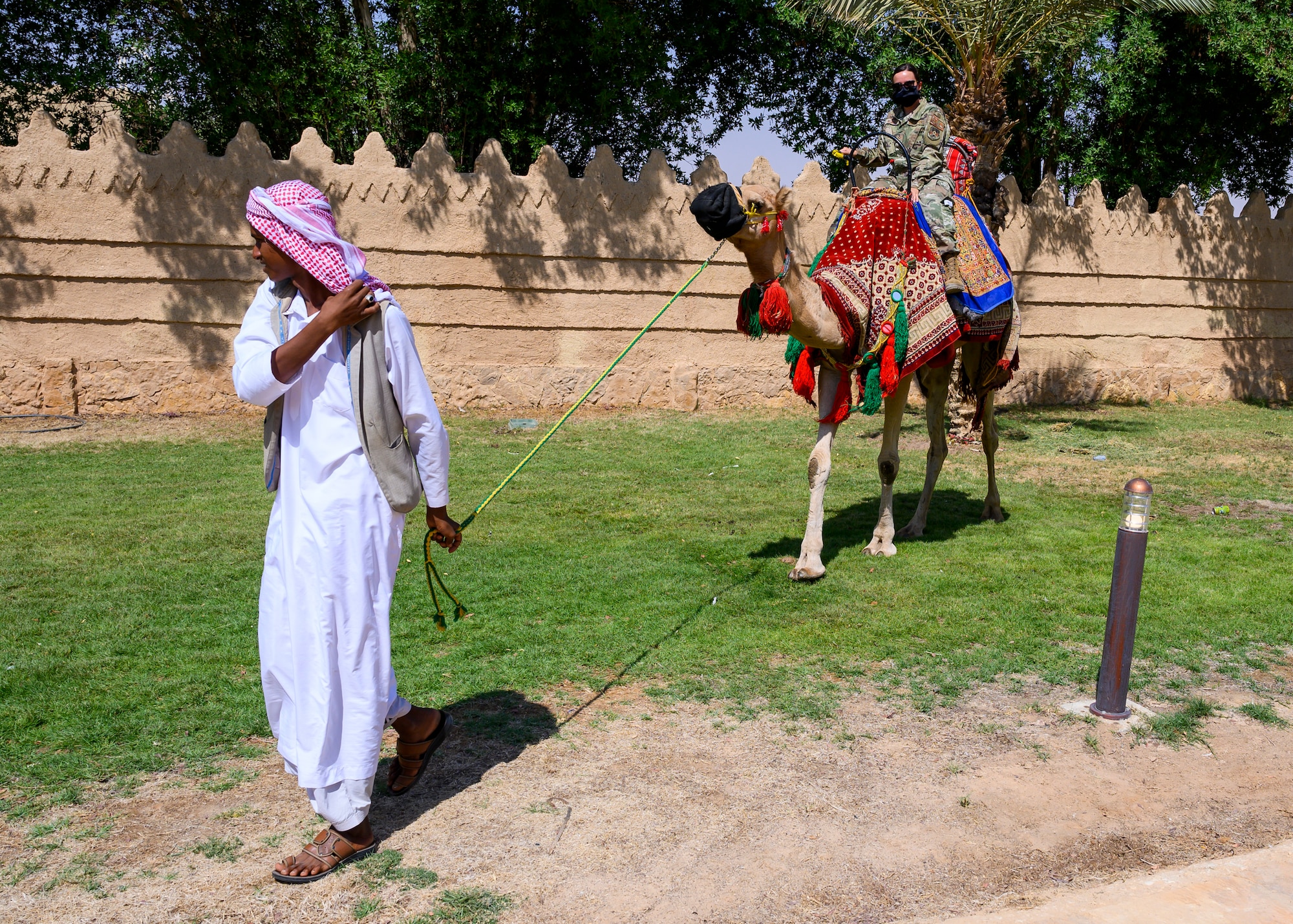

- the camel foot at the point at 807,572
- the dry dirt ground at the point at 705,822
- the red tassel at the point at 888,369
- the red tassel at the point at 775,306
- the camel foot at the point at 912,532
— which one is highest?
the red tassel at the point at 775,306

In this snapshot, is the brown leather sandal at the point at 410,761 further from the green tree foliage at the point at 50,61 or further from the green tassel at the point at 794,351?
the green tree foliage at the point at 50,61

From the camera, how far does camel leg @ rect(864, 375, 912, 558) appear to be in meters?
7.61

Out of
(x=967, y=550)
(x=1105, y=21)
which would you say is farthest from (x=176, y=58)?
(x=967, y=550)

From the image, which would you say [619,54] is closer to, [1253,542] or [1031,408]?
[1031,408]

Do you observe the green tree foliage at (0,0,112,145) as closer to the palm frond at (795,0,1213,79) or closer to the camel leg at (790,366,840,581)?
the palm frond at (795,0,1213,79)

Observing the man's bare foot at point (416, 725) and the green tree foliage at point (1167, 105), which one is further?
the green tree foliage at point (1167, 105)

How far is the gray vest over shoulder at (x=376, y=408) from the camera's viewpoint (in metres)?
3.61

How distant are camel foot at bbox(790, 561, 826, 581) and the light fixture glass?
2427mm

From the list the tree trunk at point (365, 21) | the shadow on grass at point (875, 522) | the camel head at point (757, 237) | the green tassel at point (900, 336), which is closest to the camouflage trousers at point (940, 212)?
the green tassel at point (900, 336)

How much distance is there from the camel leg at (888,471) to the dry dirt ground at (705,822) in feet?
8.68

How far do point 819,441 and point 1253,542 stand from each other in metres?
3.45

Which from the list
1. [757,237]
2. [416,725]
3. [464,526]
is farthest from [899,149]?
[416,725]

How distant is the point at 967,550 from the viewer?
25.6 feet

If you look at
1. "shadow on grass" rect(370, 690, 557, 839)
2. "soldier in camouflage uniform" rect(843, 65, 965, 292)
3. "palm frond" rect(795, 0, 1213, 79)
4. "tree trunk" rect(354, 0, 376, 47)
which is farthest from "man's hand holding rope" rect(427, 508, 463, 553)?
"tree trunk" rect(354, 0, 376, 47)
